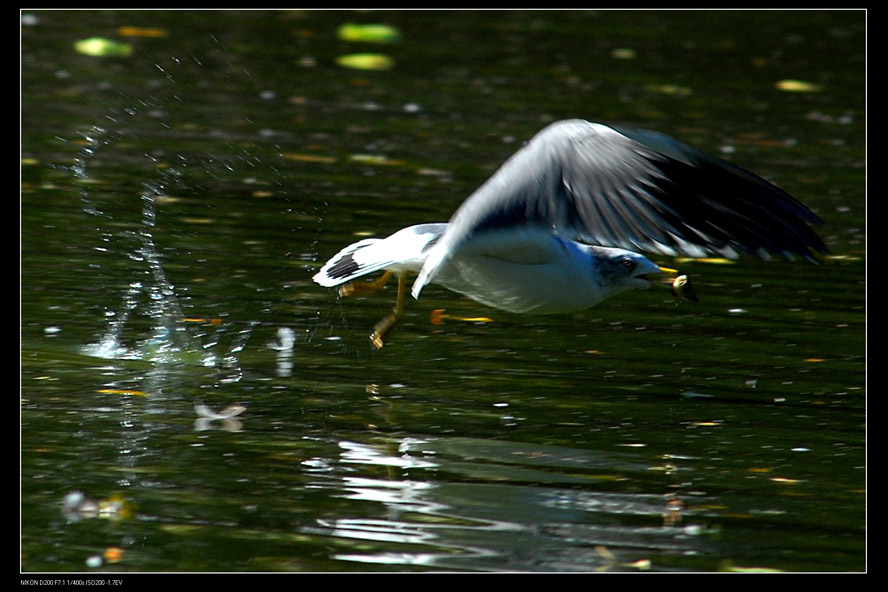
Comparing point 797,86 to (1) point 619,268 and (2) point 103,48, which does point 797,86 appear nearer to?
(2) point 103,48

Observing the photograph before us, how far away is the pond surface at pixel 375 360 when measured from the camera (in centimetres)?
465

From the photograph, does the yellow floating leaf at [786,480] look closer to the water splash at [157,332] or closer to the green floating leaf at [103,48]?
the water splash at [157,332]

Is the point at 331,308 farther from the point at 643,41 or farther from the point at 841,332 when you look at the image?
the point at 643,41

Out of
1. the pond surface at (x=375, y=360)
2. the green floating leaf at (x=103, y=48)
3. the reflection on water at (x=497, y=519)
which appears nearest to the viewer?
the reflection on water at (x=497, y=519)

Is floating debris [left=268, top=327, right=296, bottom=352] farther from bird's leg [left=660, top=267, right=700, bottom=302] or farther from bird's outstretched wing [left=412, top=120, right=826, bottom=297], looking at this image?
bird's leg [left=660, top=267, right=700, bottom=302]

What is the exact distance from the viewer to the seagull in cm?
530

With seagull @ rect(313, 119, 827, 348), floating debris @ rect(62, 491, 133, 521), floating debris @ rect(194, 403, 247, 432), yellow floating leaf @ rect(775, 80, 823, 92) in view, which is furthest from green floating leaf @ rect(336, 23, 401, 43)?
floating debris @ rect(62, 491, 133, 521)

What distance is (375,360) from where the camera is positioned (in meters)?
6.44

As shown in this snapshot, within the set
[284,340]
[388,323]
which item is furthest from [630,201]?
[284,340]

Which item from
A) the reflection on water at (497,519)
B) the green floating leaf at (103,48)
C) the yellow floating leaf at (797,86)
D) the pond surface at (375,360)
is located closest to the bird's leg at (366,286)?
the pond surface at (375,360)

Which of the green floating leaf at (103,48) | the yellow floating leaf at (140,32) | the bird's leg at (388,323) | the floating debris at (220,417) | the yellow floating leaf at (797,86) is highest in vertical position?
the yellow floating leaf at (140,32)

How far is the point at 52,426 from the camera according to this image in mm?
5438

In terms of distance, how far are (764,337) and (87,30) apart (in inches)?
342

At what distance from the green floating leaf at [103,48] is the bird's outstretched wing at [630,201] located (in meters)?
7.96
